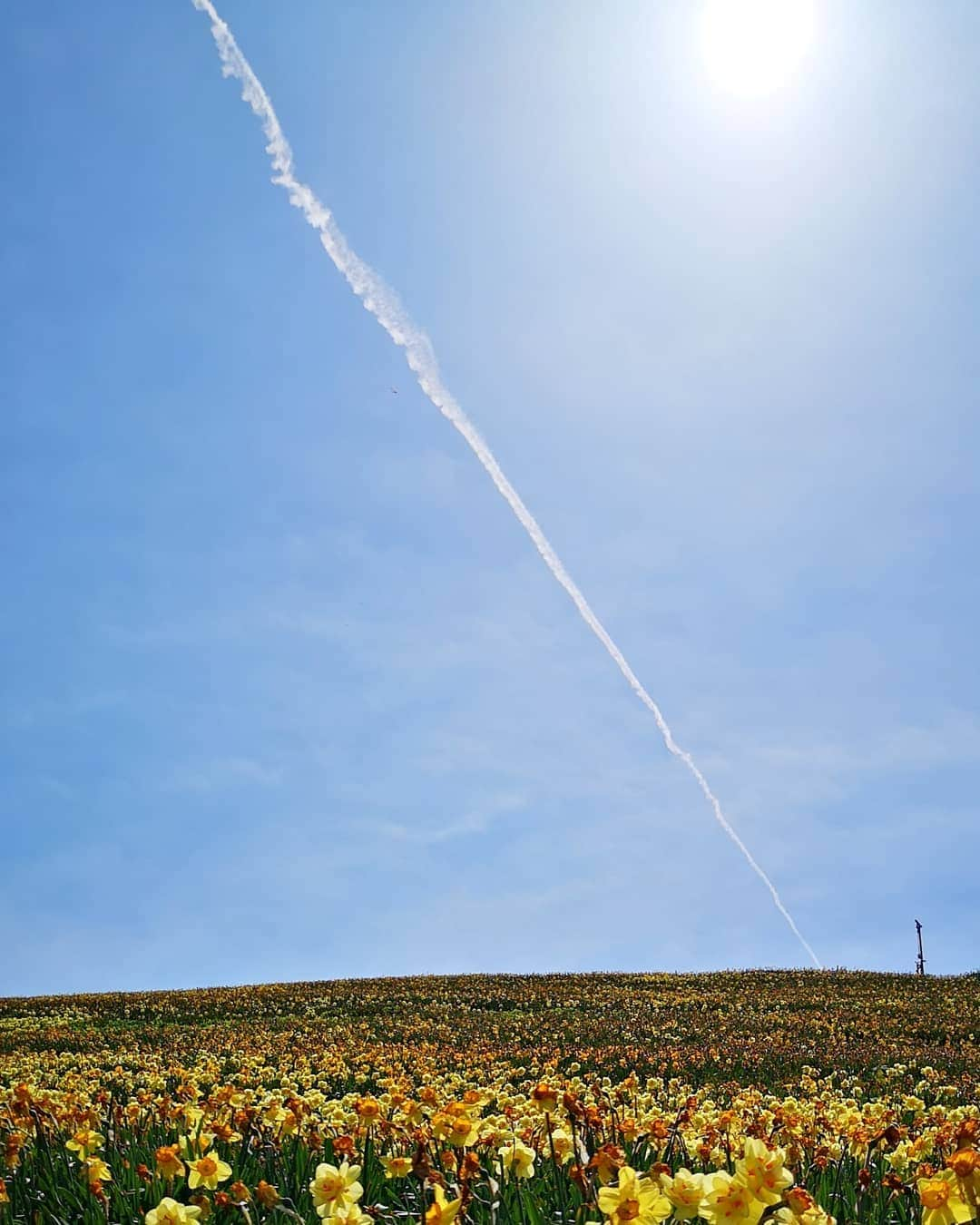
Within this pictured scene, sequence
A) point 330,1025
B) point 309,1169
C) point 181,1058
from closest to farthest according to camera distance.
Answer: point 309,1169
point 181,1058
point 330,1025

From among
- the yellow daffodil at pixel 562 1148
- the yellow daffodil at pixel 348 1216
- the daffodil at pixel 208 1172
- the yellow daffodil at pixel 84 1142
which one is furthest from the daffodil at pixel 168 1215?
the yellow daffodil at pixel 562 1148

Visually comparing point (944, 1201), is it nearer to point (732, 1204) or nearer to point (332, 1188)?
point (732, 1204)

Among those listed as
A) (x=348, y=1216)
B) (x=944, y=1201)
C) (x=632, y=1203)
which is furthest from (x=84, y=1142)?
(x=944, y=1201)

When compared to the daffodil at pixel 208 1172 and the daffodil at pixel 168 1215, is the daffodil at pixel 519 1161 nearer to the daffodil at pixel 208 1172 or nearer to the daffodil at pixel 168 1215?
the daffodil at pixel 208 1172

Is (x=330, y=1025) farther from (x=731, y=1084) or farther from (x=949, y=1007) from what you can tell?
(x=949, y=1007)

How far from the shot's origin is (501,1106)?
5.34 metres

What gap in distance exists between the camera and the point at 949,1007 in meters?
18.0

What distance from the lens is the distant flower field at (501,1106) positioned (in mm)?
3105

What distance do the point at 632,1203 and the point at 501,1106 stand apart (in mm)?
3045

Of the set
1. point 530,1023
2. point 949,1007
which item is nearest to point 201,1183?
point 530,1023

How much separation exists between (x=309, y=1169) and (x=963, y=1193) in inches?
109

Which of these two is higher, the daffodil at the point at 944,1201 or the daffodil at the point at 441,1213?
the daffodil at the point at 441,1213

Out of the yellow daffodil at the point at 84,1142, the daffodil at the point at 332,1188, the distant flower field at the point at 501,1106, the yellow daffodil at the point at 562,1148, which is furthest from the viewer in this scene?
the yellow daffodil at the point at 84,1142

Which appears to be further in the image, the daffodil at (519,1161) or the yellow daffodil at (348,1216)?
the daffodil at (519,1161)
